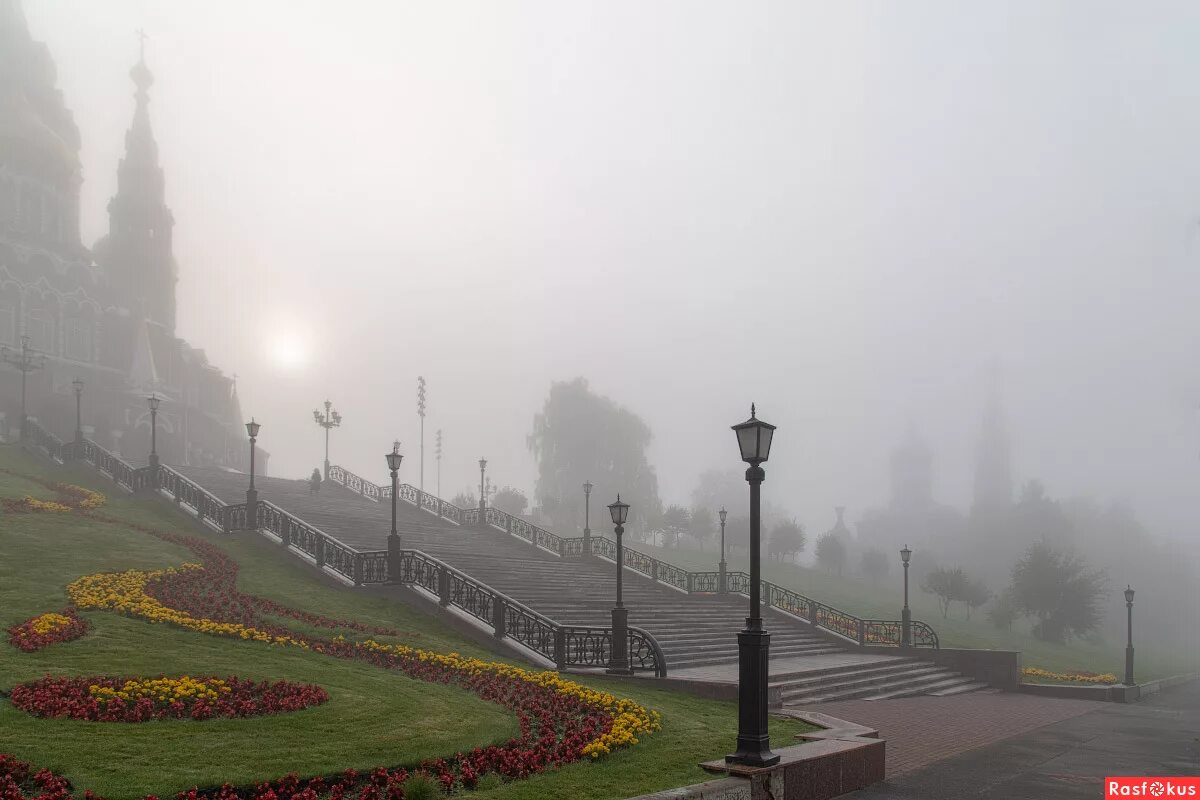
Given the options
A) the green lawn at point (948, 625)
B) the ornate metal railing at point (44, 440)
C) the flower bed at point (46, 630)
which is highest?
the ornate metal railing at point (44, 440)

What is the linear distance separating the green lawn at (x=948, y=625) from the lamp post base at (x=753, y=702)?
30.2 m

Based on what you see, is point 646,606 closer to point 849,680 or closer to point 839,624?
point 839,624

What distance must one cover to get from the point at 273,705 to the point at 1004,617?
5444 cm

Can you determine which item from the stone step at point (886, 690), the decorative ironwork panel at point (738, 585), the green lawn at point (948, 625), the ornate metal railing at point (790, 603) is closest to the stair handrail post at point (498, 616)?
the stone step at point (886, 690)

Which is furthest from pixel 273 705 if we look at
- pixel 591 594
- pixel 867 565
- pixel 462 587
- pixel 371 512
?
pixel 867 565

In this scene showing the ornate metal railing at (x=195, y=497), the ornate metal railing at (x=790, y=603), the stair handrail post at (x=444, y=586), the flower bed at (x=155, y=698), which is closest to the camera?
the flower bed at (x=155, y=698)

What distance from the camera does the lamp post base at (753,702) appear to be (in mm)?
A: 10305

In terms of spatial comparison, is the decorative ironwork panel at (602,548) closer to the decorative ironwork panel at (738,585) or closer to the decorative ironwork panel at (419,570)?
the decorative ironwork panel at (738,585)

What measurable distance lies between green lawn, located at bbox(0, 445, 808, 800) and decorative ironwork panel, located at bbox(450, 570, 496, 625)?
2.80 ft

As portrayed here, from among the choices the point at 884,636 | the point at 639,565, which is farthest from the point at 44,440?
the point at 884,636

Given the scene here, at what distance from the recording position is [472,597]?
22438 mm

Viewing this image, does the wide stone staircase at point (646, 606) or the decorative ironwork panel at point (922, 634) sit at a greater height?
the wide stone staircase at point (646, 606)

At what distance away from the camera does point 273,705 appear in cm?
1198

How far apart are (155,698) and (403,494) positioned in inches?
1312
